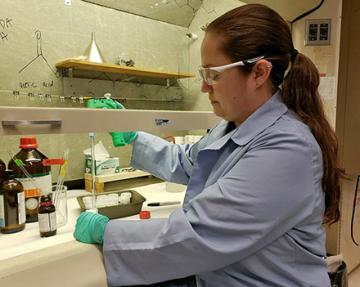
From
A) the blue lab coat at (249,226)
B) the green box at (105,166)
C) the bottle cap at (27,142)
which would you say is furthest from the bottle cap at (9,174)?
the green box at (105,166)

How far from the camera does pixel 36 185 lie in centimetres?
97

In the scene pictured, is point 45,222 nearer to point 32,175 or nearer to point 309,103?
point 32,175

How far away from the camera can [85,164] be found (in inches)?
62.9

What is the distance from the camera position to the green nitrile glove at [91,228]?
0.81 metres

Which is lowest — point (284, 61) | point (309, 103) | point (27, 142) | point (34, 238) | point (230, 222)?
point (34, 238)

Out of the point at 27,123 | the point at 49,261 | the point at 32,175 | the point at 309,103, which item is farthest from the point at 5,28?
the point at 309,103

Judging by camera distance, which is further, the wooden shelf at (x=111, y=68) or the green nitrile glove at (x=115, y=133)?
the wooden shelf at (x=111, y=68)

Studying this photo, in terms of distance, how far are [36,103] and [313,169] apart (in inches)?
50.1

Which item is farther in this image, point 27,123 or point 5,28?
point 5,28

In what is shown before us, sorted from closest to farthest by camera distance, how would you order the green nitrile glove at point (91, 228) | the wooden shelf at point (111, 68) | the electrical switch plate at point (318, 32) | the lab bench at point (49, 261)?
1. the lab bench at point (49, 261)
2. the green nitrile glove at point (91, 228)
3. the electrical switch plate at point (318, 32)
4. the wooden shelf at point (111, 68)

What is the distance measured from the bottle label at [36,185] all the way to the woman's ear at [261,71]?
73 cm

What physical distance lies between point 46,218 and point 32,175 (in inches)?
7.2

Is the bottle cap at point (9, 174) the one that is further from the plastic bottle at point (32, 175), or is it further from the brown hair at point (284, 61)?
the brown hair at point (284, 61)

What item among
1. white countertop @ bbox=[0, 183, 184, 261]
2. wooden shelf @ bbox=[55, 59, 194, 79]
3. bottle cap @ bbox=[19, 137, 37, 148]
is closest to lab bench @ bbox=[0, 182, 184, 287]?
white countertop @ bbox=[0, 183, 184, 261]
